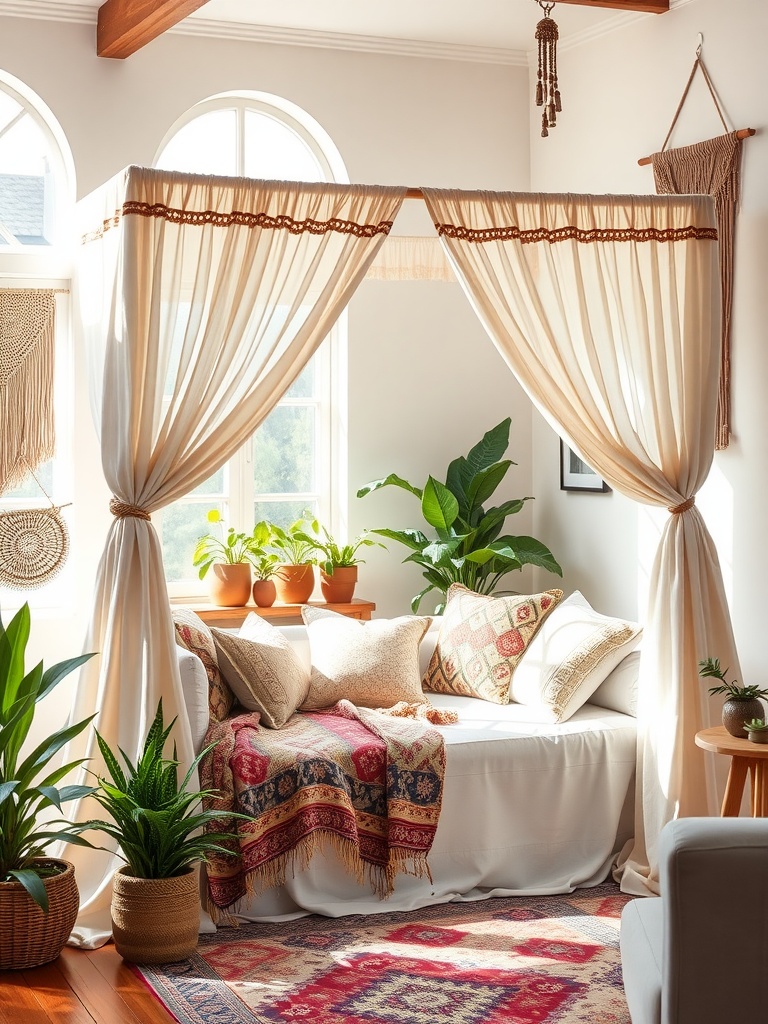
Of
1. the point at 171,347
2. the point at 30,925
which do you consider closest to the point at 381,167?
the point at 171,347

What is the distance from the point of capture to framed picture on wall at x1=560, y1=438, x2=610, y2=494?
5.68 metres

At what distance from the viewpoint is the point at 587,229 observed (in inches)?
172

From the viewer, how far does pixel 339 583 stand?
5680 mm

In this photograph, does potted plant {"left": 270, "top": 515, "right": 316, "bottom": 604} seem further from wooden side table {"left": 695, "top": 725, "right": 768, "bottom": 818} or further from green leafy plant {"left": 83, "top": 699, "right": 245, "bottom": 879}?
wooden side table {"left": 695, "top": 725, "right": 768, "bottom": 818}

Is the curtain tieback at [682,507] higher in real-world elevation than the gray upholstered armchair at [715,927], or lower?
higher

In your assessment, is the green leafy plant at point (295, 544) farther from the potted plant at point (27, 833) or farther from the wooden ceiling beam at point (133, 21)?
the wooden ceiling beam at point (133, 21)

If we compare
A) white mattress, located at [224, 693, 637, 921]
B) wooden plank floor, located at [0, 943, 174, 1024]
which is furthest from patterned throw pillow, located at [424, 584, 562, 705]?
wooden plank floor, located at [0, 943, 174, 1024]

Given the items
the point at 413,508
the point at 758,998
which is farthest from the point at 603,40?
the point at 758,998

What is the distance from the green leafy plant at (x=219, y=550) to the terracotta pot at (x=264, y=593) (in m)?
0.13

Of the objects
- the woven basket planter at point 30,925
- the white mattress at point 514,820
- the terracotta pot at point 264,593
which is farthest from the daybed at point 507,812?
the terracotta pot at point 264,593

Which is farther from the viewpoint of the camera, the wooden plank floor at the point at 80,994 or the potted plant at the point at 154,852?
the potted plant at the point at 154,852

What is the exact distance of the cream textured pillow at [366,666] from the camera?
4836 millimetres

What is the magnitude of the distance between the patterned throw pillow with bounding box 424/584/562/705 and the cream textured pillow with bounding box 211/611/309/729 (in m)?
0.69

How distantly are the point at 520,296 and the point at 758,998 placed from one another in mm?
2478
